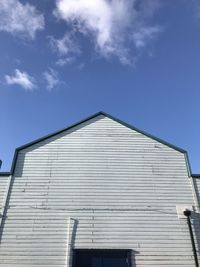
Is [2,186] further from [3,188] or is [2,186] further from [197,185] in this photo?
[197,185]

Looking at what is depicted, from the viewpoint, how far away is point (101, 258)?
1242 cm

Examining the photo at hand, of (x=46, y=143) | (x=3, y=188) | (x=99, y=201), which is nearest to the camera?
(x=99, y=201)

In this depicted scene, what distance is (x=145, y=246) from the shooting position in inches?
498

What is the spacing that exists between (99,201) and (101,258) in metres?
2.56

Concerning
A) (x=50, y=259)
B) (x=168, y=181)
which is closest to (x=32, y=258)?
(x=50, y=259)

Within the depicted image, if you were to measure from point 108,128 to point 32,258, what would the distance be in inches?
312

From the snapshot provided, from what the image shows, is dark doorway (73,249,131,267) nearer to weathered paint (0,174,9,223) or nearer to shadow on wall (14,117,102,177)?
weathered paint (0,174,9,223)

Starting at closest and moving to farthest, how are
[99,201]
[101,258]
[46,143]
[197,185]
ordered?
[101,258] → [99,201] → [197,185] → [46,143]

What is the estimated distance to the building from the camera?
12438 millimetres

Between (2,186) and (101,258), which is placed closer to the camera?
(101,258)

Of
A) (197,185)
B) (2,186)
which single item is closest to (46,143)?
(2,186)

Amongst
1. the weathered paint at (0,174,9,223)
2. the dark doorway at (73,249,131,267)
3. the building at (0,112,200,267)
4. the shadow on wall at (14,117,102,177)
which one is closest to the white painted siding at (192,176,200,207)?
the building at (0,112,200,267)

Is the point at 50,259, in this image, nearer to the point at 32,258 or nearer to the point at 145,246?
the point at 32,258

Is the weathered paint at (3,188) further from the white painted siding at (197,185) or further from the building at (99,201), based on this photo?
the white painted siding at (197,185)
